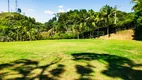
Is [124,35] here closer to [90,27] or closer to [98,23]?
[98,23]

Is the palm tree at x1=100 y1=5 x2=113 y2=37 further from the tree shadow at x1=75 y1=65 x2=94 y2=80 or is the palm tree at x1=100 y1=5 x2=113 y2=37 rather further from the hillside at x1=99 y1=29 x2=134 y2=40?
the tree shadow at x1=75 y1=65 x2=94 y2=80

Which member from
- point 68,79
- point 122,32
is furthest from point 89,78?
point 122,32

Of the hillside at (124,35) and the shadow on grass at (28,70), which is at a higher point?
the hillside at (124,35)

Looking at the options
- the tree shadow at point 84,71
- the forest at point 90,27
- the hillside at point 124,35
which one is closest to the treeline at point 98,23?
the forest at point 90,27

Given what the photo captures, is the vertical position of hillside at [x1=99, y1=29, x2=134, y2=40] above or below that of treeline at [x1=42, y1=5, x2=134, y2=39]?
below

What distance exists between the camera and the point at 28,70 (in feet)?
32.7

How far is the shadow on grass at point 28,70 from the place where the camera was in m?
9.02

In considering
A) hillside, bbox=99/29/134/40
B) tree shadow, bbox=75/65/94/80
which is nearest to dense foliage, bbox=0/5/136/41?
hillside, bbox=99/29/134/40

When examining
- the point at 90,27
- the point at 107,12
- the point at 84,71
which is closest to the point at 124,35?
the point at 107,12

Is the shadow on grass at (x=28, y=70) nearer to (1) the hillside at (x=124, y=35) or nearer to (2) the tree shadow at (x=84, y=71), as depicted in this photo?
(2) the tree shadow at (x=84, y=71)

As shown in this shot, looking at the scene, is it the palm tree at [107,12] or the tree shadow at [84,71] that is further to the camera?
the palm tree at [107,12]

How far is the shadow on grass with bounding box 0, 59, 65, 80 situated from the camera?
902 cm

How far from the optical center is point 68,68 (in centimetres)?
1055

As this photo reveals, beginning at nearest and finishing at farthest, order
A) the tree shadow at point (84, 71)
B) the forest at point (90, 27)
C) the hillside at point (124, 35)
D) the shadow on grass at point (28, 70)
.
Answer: the shadow on grass at point (28, 70)
the tree shadow at point (84, 71)
the hillside at point (124, 35)
the forest at point (90, 27)
